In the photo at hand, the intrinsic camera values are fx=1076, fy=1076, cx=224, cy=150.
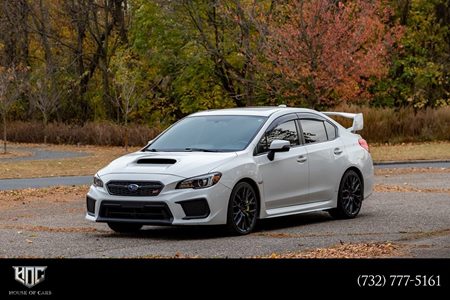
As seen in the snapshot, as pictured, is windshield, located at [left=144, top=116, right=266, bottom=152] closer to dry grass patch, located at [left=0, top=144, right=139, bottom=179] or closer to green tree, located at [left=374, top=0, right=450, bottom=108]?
dry grass patch, located at [left=0, top=144, right=139, bottom=179]

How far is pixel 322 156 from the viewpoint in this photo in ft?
48.5

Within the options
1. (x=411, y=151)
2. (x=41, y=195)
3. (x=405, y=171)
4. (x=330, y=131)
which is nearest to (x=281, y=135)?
(x=330, y=131)

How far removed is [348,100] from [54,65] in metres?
21.1

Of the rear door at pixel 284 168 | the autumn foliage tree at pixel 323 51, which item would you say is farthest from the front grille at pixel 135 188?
the autumn foliage tree at pixel 323 51

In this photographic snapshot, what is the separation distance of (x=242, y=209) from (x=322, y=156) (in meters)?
2.09

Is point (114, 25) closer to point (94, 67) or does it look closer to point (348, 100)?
point (94, 67)

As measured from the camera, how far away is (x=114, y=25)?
60031 mm

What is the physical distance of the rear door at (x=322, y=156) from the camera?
14.6 meters

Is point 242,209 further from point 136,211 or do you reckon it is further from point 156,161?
point 136,211

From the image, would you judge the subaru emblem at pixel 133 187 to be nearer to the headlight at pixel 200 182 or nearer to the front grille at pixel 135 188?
the front grille at pixel 135 188

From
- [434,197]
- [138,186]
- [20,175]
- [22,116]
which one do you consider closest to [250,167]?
[138,186]

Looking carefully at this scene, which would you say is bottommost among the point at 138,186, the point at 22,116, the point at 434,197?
the point at 22,116
